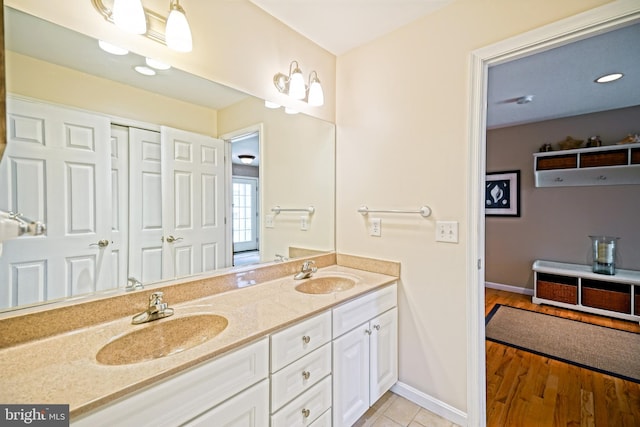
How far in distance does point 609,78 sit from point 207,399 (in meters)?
3.72

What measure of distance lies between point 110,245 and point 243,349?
751 millimetres

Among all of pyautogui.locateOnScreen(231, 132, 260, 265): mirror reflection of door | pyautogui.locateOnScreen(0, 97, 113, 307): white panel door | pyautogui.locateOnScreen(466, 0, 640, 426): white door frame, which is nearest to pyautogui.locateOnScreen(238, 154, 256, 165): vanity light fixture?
pyautogui.locateOnScreen(231, 132, 260, 265): mirror reflection of door

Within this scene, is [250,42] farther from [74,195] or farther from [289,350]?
[289,350]

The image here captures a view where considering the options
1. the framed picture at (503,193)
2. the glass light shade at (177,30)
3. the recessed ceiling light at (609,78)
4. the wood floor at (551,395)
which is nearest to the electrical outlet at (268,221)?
the glass light shade at (177,30)

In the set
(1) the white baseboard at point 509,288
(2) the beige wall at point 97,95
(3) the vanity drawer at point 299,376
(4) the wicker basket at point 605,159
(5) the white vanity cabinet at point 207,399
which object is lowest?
(1) the white baseboard at point 509,288

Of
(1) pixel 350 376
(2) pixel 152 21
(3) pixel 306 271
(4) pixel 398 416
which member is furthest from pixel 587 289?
(2) pixel 152 21

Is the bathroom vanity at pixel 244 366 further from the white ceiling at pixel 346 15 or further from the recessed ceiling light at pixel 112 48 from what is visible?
the white ceiling at pixel 346 15

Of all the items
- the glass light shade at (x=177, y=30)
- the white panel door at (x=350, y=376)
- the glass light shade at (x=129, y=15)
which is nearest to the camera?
the glass light shade at (x=129, y=15)

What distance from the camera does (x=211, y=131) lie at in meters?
1.53

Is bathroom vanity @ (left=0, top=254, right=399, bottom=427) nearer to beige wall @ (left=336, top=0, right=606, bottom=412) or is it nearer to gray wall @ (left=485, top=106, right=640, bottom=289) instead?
beige wall @ (left=336, top=0, right=606, bottom=412)

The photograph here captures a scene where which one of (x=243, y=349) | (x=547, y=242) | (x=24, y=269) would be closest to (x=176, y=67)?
(x=24, y=269)

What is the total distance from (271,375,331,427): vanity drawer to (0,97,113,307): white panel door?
903 millimetres

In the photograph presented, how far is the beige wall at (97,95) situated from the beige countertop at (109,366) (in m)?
0.87

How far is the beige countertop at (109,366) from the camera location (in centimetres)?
68
